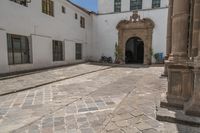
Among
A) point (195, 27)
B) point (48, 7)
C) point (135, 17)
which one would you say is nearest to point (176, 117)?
point (195, 27)

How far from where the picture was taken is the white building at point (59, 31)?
29.3ft

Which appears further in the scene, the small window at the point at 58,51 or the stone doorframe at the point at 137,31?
the stone doorframe at the point at 137,31

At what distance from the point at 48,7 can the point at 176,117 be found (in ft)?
36.9

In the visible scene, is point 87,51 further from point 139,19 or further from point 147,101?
point 147,101

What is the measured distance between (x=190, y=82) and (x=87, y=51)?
14.9 metres

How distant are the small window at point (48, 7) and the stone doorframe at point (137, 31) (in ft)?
23.2

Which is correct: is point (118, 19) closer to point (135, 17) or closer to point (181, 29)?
point (135, 17)

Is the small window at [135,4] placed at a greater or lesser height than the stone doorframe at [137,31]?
greater

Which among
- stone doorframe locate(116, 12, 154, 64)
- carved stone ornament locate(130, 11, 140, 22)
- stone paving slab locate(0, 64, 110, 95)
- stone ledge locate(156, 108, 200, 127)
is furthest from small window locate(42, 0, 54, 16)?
stone ledge locate(156, 108, 200, 127)

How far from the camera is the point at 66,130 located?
278 cm

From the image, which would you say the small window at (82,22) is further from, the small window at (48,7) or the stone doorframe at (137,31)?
the small window at (48,7)

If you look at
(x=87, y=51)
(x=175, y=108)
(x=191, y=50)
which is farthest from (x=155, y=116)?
(x=87, y=51)

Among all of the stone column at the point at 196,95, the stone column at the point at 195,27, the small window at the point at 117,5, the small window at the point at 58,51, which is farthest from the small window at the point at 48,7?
the stone column at the point at 196,95

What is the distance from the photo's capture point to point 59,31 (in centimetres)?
1296
